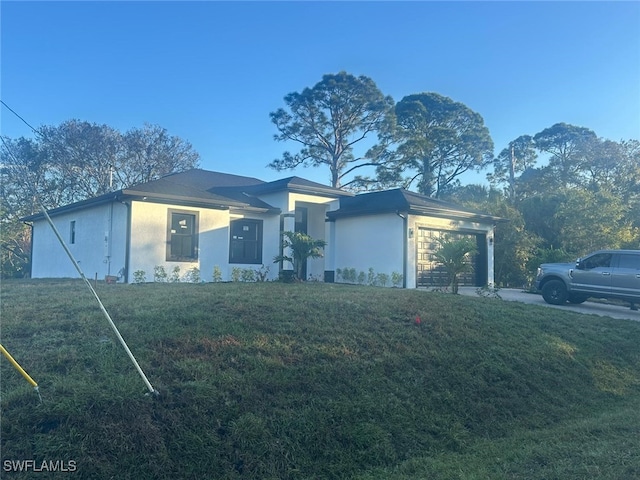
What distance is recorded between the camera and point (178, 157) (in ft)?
112

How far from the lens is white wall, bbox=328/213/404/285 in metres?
16.2

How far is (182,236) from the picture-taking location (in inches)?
601

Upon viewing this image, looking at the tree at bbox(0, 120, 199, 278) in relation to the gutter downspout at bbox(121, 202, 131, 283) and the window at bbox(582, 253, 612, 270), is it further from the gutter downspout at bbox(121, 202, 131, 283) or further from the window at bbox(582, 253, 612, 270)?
the window at bbox(582, 253, 612, 270)

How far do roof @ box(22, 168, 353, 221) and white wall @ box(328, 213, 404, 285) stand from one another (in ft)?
5.58

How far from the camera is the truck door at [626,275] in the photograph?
41.8ft

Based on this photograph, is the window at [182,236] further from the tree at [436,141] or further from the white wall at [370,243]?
the tree at [436,141]

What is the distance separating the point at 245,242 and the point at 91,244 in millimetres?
5030

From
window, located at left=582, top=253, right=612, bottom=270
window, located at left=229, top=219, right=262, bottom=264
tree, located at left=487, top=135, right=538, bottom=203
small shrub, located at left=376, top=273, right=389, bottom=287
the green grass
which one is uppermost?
tree, located at left=487, top=135, right=538, bottom=203

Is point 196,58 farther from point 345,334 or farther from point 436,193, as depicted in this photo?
point 436,193

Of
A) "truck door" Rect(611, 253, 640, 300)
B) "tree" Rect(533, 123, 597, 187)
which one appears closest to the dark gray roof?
"truck door" Rect(611, 253, 640, 300)

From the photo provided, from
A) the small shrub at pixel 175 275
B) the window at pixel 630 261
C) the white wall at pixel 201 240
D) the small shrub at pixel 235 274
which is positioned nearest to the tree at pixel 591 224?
the window at pixel 630 261

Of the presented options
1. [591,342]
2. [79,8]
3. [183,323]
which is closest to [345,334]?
[183,323]

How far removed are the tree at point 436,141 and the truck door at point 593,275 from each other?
22.8 metres

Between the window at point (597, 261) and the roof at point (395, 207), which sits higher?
the roof at point (395, 207)
